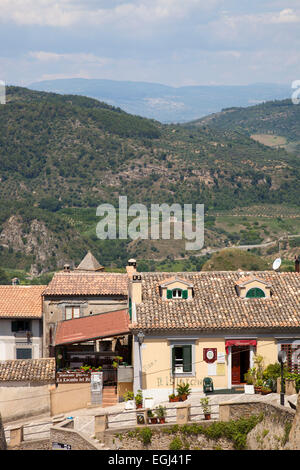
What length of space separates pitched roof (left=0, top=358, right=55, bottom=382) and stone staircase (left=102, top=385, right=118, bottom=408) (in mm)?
2995

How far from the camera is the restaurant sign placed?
116 ft

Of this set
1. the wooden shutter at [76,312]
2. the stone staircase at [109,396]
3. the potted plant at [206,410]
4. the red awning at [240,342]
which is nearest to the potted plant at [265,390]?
the red awning at [240,342]

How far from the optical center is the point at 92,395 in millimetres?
35344

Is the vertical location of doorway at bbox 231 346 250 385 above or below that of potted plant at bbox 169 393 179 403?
above

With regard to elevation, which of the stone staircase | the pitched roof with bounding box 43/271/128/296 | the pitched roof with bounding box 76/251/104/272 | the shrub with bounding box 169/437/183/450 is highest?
the pitched roof with bounding box 76/251/104/272

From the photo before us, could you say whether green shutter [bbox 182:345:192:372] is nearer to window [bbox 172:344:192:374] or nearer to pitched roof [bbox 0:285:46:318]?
window [bbox 172:344:192:374]

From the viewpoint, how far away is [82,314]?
48.6m

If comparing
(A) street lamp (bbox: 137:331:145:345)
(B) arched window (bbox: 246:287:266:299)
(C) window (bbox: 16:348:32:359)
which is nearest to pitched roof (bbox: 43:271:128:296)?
(C) window (bbox: 16:348:32:359)

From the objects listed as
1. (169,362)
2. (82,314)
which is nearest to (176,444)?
(169,362)

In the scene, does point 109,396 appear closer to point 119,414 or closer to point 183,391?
point 183,391

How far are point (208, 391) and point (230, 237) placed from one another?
131598mm

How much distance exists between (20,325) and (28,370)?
14.9 meters
